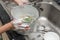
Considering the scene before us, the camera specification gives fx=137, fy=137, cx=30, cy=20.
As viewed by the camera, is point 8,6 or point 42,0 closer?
point 8,6

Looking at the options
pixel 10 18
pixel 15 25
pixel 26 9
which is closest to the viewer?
pixel 15 25

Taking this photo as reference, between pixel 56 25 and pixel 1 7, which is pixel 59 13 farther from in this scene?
pixel 1 7

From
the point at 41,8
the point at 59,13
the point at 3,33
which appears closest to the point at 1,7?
the point at 3,33

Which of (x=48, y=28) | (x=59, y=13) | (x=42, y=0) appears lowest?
(x=48, y=28)

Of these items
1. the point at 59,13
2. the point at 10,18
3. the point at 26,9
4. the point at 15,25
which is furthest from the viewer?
the point at 59,13

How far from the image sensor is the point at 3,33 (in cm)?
81

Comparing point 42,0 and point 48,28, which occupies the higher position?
point 42,0

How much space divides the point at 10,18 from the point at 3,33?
11 centimetres

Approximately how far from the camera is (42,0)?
1208mm

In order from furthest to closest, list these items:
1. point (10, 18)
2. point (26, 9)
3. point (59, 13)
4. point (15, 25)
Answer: point (59, 13) < point (26, 9) < point (10, 18) < point (15, 25)

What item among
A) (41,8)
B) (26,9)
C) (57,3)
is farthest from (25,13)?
(57,3)

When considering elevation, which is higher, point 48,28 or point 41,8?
point 41,8

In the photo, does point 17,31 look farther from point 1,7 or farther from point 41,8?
point 41,8

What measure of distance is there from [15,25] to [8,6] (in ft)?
1.17
